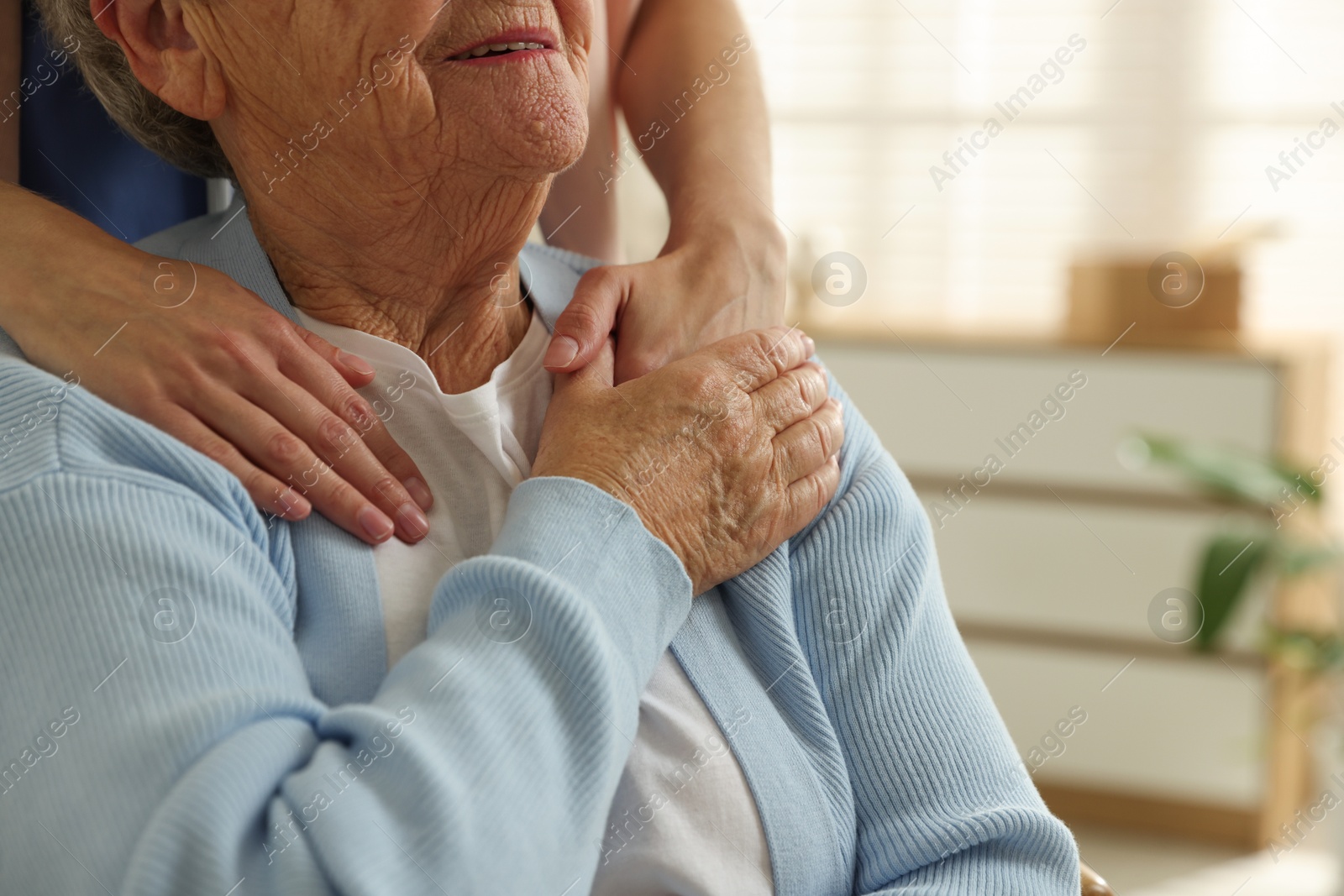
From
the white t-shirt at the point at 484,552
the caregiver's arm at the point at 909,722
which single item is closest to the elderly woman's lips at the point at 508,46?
the white t-shirt at the point at 484,552

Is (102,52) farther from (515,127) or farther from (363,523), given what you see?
(363,523)

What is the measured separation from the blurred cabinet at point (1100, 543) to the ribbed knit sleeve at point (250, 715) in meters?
2.36

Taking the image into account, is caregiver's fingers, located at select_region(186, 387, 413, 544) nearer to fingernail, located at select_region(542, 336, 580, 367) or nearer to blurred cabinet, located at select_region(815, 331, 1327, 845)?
fingernail, located at select_region(542, 336, 580, 367)

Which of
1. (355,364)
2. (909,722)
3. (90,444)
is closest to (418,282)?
(355,364)

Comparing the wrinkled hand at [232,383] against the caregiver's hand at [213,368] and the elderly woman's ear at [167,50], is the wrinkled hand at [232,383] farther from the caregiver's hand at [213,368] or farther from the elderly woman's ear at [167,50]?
the elderly woman's ear at [167,50]

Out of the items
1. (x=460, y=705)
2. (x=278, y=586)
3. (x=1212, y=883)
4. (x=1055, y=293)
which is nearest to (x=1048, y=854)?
(x=460, y=705)

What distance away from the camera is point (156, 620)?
0.71 m

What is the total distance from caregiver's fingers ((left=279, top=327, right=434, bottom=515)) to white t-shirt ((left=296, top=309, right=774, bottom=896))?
0.03m

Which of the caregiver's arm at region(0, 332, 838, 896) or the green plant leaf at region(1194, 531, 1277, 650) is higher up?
the caregiver's arm at region(0, 332, 838, 896)

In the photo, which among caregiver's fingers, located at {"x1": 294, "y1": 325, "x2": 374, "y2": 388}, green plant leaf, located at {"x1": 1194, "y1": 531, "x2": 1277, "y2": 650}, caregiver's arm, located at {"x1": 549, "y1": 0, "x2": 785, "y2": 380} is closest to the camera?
caregiver's fingers, located at {"x1": 294, "y1": 325, "x2": 374, "y2": 388}

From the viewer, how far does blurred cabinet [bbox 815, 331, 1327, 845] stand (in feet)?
9.53

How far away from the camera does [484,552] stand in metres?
0.95

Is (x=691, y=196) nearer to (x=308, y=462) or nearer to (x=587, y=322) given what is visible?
(x=587, y=322)

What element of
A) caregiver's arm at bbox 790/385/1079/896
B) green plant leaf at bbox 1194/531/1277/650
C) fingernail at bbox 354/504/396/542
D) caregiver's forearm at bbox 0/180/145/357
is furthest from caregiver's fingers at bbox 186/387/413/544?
green plant leaf at bbox 1194/531/1277/650
